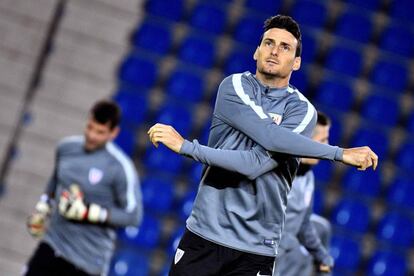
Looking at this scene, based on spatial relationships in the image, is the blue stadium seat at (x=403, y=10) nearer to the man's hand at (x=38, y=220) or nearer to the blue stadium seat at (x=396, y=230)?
the blue stadium seat at (x=396, y=230)

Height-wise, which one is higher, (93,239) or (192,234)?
(192,234)

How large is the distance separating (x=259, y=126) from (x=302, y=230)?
1.77 meters

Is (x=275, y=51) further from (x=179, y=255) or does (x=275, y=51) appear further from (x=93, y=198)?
(x=93, y=198)

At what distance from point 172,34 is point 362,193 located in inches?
114

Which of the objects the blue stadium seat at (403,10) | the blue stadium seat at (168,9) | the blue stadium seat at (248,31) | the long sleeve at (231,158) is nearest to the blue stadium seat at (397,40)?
the blue stadium seat at (403,10)

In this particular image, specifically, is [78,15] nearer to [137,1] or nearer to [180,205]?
[137,1]

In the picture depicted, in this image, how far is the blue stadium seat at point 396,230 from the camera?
9406 millimetres

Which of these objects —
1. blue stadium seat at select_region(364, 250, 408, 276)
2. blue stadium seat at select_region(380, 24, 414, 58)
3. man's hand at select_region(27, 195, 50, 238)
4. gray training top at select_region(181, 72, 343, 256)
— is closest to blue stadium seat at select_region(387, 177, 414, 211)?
blue stadium seat at select_region(364, 250, 408, 276)

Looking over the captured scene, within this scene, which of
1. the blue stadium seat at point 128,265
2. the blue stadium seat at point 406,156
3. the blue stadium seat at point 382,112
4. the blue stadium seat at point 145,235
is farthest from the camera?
the blue stadium seat at point 382,112

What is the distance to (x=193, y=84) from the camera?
9.66 m

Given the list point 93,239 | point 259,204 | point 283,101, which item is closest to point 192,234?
point 259,204

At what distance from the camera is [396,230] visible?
9430 mm

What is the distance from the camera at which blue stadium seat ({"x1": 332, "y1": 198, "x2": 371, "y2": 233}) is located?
30.8ft

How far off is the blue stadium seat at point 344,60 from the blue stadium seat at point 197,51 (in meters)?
1.44
